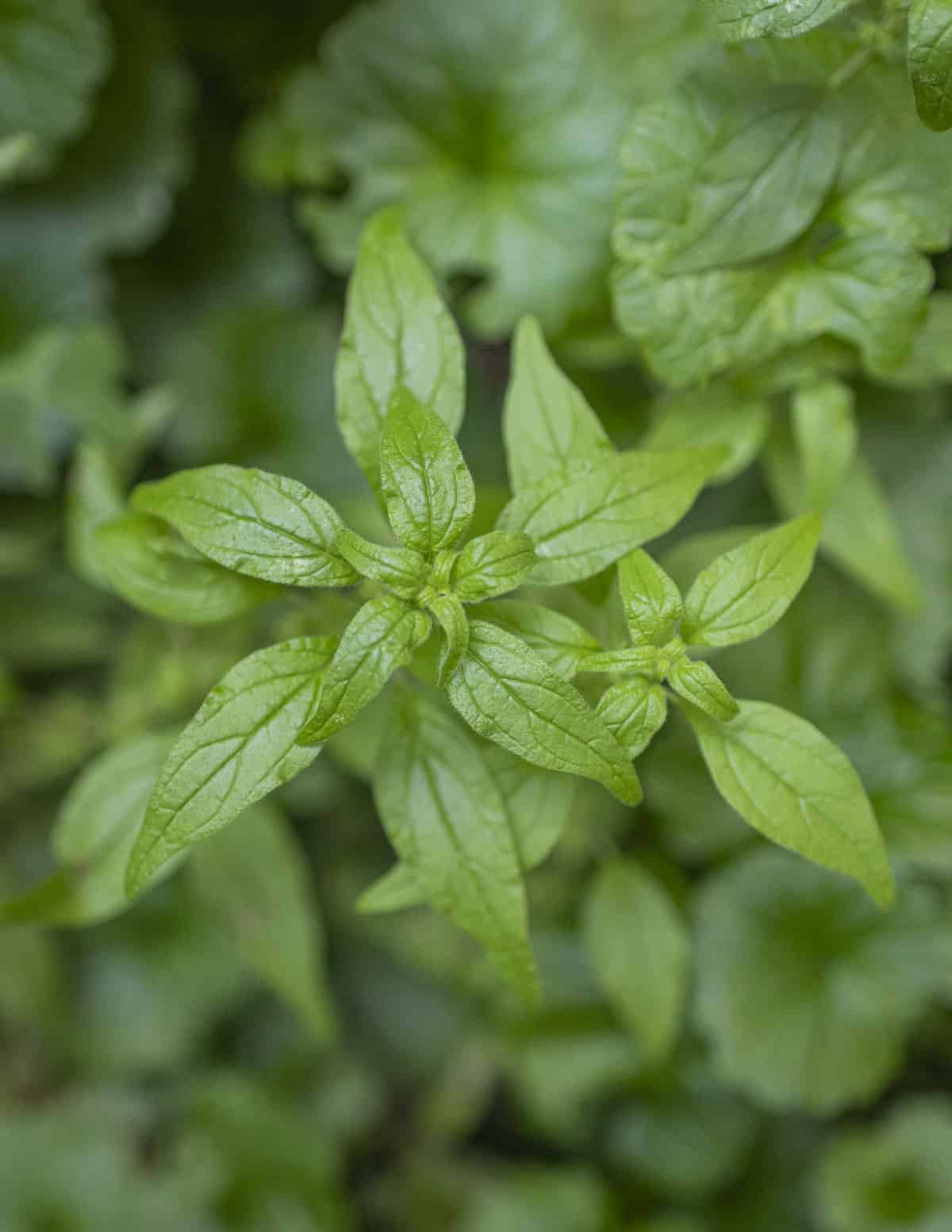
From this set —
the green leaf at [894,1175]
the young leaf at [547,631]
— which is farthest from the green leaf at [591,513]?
the green leaf at [894,1175]

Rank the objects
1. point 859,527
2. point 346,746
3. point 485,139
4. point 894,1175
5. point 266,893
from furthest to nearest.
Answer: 1. point 894,1175
2. point 485,139
3. point 266,893
4. point 859,527
5. point 346,746

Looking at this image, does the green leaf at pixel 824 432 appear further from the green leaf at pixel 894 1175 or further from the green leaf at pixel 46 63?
the green leaf at pixel 894 1175

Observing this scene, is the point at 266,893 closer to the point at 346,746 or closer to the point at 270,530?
the point at 346,746

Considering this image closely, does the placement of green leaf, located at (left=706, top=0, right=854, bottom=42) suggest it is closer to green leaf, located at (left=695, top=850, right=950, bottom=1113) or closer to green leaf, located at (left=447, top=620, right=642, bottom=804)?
green leaf, located at (left=447, top=620, right=642, bottom=804)

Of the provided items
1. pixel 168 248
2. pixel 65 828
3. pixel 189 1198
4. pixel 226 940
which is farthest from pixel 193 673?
pixel 189 1198

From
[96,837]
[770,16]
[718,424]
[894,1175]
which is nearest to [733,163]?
[770,16]

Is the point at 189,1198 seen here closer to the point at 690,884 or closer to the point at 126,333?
the point at 690,884

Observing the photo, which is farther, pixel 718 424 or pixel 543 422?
pixel 718 424
